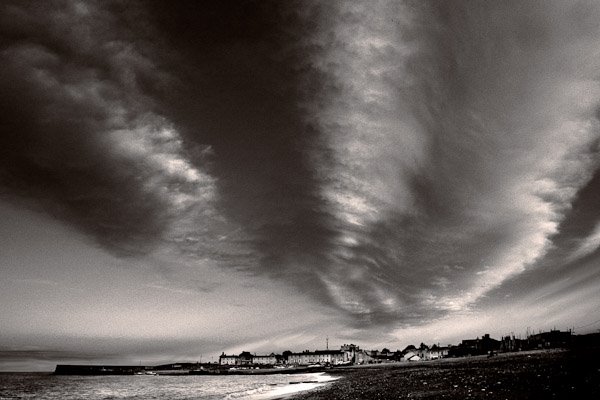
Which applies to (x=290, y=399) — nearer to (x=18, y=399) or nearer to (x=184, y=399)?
(x=184, y=399)

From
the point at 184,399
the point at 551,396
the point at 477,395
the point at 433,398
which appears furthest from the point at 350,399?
the point at 184,399

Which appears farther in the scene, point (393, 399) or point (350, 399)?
point (350, 399)

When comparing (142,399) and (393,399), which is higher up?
(393,399)

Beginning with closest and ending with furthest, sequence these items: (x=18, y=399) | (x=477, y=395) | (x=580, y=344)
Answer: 1. (x=477, y=395)
2. (x=18, y=399)
3. (x=580, y=344)

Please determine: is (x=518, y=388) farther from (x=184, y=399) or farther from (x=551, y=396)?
(x=184, y=399)

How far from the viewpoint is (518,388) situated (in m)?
27.7

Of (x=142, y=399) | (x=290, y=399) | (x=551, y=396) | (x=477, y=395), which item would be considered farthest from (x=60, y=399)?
(x=551, y=396)

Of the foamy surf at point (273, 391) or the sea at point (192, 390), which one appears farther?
the sea at point (192, 390)

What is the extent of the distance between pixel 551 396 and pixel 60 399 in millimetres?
85299

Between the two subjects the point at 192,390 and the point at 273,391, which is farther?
the point at 192,390

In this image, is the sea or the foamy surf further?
the sea

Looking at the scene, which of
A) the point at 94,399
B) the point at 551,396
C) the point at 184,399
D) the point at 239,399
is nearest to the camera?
the point at 551,396

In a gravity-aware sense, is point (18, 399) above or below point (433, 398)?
below

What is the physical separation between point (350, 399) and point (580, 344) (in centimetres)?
15052
